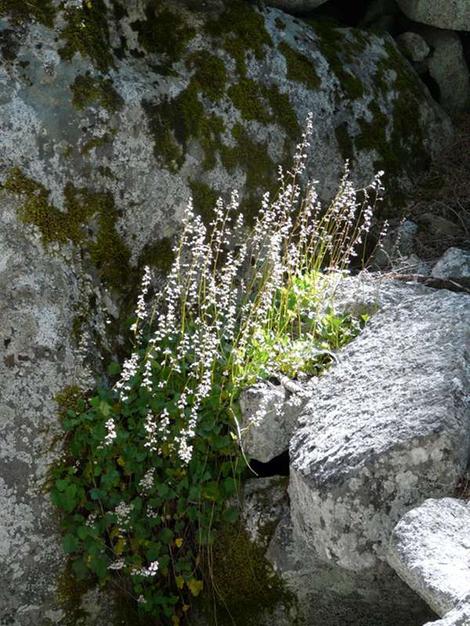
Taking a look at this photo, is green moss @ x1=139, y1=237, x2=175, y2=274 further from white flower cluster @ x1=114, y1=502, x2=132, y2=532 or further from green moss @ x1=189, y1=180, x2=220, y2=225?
white flower cluster @ x1=114, y1=502, x2=132, y2=532

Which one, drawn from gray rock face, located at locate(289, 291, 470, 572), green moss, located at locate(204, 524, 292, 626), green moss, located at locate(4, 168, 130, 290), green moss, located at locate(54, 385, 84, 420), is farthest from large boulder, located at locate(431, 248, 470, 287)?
green moss, located at locate(54, 385, 84, 420)

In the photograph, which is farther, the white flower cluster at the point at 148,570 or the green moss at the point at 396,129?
the green moss at the point at 396,129

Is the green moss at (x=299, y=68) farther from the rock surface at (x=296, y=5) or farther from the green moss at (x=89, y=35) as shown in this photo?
the green moss at (x=89, y=35)

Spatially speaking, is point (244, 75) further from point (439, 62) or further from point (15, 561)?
point (15, 561)

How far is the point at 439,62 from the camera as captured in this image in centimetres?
835

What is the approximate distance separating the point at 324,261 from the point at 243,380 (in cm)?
162

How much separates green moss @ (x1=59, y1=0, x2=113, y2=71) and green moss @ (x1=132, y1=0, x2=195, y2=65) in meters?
0.32

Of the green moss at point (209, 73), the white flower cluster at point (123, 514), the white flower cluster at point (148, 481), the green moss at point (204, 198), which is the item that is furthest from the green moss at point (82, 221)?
the white flower cluster at point (123, 514)

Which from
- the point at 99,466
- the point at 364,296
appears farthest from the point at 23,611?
the point at 364,296

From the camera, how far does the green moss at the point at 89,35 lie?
599cm

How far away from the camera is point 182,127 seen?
20.7ft

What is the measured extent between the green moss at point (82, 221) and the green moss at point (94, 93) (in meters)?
0.51

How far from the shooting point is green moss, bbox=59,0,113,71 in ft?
19.7

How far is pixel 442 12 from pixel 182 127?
286 cm
